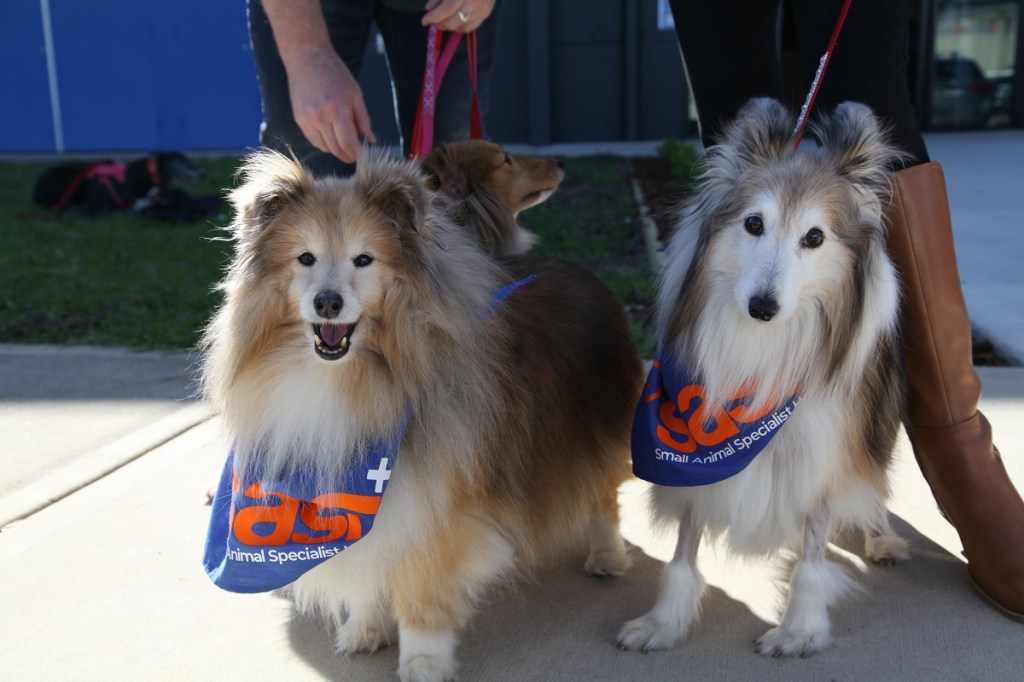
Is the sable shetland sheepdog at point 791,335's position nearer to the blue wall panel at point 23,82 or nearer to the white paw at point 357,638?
the white paw at point 357,638

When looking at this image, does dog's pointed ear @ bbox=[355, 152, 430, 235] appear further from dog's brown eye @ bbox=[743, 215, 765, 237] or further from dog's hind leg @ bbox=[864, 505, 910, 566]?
dog's hind leg @ bbox=[864, 505, 910, 566]

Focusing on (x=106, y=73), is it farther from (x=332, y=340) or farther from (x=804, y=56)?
(x=332, y=340)

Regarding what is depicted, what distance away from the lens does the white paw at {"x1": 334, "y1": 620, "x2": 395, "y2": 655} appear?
2615mm

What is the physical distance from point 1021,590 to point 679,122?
1219 cm

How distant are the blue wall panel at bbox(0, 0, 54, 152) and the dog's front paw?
52.3ft

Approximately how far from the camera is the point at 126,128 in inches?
606

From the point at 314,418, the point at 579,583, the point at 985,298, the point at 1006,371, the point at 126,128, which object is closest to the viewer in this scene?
the point at 314,418

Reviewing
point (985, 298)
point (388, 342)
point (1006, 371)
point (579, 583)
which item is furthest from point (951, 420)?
point (985, 298)

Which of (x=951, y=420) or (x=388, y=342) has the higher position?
(x=388, y=342)

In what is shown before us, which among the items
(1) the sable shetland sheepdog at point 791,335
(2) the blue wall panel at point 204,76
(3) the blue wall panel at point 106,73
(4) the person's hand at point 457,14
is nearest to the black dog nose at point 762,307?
(1) the sable shetland sheepdog at point 791,335

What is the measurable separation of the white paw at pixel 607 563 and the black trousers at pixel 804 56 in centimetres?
135

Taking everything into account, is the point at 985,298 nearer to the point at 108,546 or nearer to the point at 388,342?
the point at 388,342

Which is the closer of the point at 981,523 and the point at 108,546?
the point at 981,523

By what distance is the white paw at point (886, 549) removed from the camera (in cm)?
298
